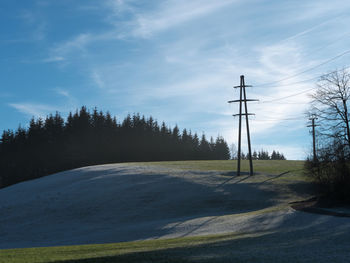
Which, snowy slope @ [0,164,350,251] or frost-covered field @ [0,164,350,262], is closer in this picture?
frost-covered field @ [0,164,350,262]

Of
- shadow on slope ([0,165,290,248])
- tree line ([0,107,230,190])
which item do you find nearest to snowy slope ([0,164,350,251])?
shadow on slope ([0,165,290,248])

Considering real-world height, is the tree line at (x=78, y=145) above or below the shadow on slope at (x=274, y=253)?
above

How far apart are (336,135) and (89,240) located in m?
24.9

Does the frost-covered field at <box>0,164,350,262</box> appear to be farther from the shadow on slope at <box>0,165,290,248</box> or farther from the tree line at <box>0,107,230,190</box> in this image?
the tree line at <box>0,107,230,190</box>

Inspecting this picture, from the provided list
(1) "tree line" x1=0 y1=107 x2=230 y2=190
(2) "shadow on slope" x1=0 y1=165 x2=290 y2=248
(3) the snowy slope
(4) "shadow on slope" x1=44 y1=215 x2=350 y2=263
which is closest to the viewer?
(4) "shadow on slope" x1=44 y1=215 x2=350 y2=263

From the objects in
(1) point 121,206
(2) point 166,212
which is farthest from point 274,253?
(1) point 121,206

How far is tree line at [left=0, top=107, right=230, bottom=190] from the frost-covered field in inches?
1765

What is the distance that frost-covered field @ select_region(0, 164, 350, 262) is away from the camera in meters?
18.1

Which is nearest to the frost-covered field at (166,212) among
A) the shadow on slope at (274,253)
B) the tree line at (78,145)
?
the shadow on slope at (274,253)

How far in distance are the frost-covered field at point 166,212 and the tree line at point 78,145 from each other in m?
44.8

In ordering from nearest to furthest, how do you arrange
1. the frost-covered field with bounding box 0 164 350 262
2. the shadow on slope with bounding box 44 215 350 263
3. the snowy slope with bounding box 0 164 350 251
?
the shadow on slope with bounding box 44 215 350 263 → the frost-covered field with bounding box 0 164 350 262 → the snowy slope with bounding box 0 164 350 251

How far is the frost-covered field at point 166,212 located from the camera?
59.3ft

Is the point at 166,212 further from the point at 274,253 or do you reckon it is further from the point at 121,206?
the point at 274,253

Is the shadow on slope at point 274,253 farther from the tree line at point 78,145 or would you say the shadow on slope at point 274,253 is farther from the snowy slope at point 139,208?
the tree line at point 78,145
